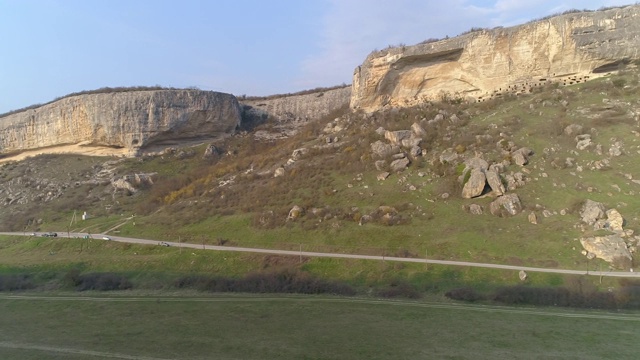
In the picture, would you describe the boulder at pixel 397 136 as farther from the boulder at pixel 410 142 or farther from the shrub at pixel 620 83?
the shrub at pixel 620 83

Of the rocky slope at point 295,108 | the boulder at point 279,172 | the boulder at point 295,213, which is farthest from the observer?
the rocky slope at point 295,108

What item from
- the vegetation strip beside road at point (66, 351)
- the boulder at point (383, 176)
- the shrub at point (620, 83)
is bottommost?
the vegetation strip beside road at point (66, 351)

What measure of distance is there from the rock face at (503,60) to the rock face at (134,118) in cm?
1817

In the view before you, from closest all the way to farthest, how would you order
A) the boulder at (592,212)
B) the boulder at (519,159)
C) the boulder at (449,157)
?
1. the boulder at (592,212)
2. the boulder at (519,159)
3. the boulder at (449,157)

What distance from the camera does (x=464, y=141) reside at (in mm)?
29297

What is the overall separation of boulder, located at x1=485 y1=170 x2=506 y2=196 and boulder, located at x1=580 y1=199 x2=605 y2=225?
3.94 m

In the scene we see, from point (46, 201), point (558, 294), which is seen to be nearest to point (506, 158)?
point (558, 294)

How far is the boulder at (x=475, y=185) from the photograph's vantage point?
79.8 ft

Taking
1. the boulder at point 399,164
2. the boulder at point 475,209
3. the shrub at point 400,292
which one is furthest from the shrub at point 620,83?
the shrub at point 400,292

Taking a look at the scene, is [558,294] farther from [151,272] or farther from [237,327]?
[151,272]

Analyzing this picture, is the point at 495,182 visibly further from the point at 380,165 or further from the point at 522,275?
the point at 380,165

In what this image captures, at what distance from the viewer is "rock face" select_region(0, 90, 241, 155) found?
49250 millimetres

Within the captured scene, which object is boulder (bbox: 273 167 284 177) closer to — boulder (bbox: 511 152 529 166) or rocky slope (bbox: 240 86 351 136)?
boulder (bbox: 511 152 529 166)

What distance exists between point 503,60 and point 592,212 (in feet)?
59.6
